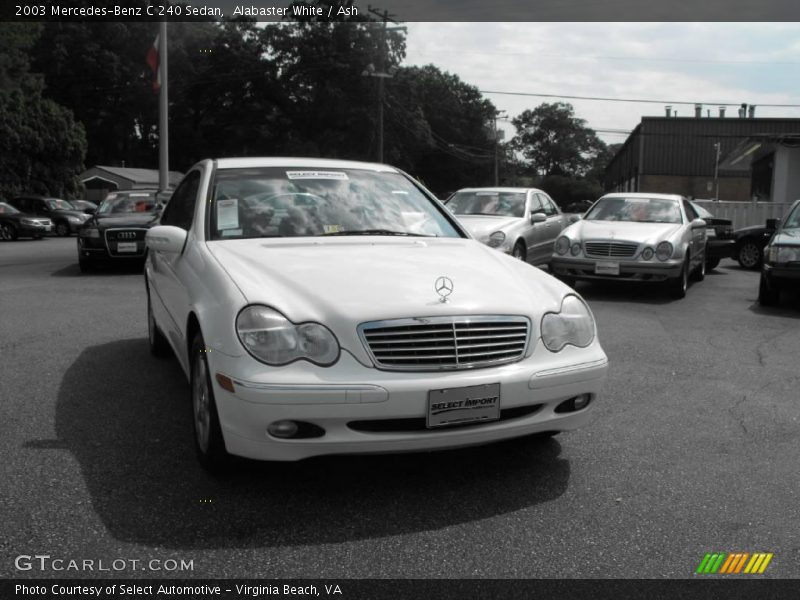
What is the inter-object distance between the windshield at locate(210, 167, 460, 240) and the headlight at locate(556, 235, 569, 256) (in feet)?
21.0

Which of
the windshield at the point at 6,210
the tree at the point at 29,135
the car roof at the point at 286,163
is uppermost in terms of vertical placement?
the tree at the point at 29,135

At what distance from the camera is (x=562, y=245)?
1149 cm

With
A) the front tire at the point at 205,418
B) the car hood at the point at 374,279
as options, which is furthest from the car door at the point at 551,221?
the front tire at the point at 205,418

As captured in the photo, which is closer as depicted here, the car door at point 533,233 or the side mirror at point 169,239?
the side mirror at point 169,239

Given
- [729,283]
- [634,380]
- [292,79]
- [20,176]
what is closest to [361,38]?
[292,79]

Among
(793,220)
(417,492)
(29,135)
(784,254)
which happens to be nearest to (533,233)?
(793,220)

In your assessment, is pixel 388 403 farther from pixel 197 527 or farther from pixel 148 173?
pixel 148 173

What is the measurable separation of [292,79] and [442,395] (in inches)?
2422

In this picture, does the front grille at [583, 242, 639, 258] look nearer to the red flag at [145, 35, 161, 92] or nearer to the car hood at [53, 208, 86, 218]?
the red flag at [145, 35, 161, 92]

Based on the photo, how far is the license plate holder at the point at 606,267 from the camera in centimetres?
1102

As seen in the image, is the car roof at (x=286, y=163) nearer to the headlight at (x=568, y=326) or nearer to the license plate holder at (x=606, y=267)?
the headlight at (x=568, y=326)

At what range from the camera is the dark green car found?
32.2ft

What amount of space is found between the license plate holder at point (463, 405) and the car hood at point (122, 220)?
11598 millimetres

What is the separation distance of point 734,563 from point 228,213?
317 cm
